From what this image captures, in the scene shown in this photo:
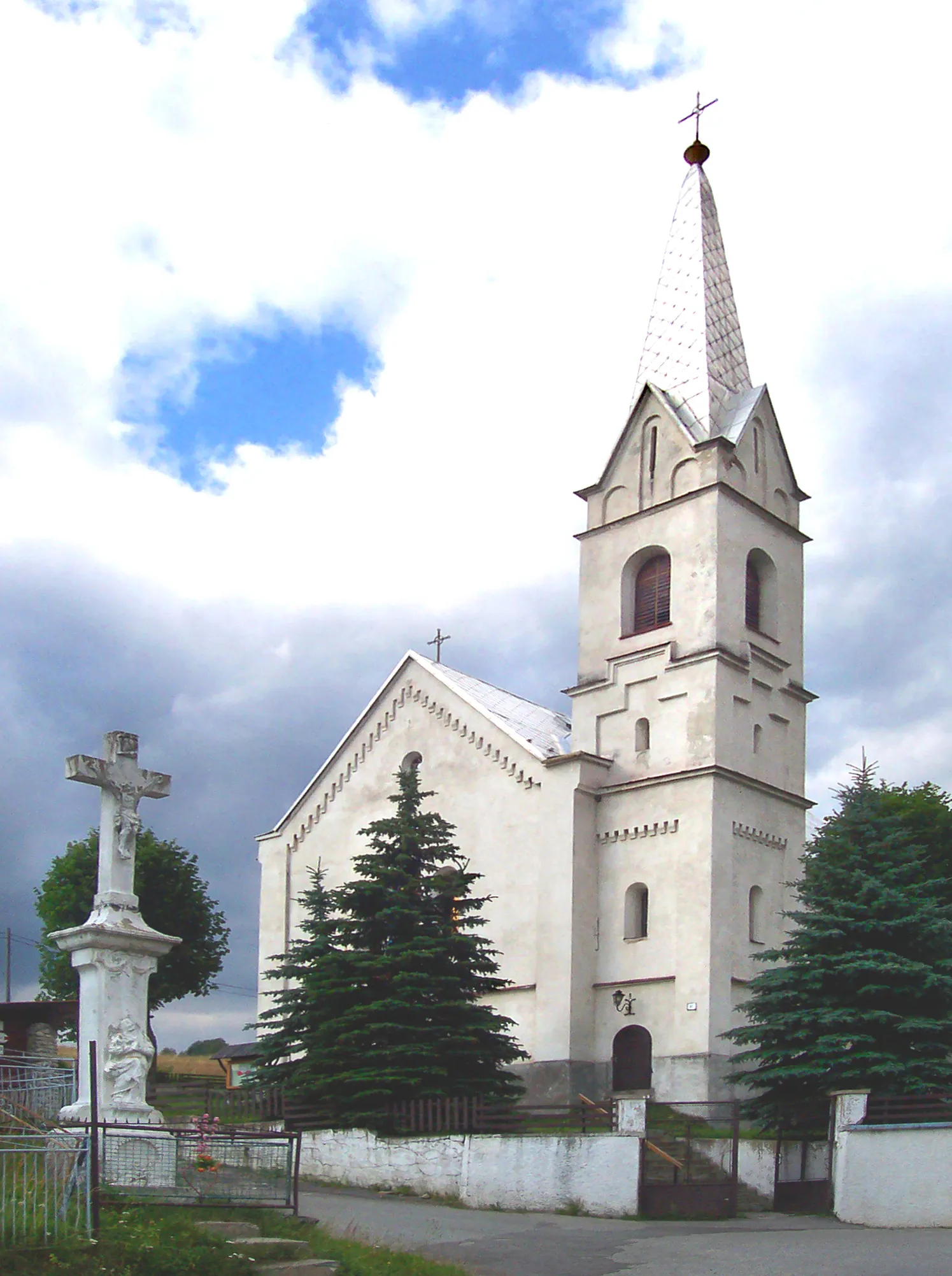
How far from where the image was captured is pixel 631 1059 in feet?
96.8

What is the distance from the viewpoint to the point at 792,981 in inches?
923

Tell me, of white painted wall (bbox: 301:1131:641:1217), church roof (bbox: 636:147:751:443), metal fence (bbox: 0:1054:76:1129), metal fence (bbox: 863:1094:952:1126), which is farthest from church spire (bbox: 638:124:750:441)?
metal fence (bbox: 0:1054:76:1129)

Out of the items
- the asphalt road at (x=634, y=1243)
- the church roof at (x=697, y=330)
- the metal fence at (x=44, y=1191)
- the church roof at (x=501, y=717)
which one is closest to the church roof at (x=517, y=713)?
the church roof at (x=501, y=717)

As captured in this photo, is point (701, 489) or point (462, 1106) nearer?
point (462, 1106)

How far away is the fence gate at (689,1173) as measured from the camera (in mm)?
19844

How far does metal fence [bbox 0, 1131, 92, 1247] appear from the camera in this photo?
1132 cm

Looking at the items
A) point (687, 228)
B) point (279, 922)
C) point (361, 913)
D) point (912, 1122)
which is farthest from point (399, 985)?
point (687, 228)

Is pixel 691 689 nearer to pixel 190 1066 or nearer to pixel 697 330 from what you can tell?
pixel 697 330

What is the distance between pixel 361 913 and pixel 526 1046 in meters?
6.10

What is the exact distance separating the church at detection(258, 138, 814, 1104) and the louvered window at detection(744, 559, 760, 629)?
6cm

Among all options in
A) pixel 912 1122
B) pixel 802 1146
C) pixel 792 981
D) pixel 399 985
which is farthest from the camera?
pixel 399 985

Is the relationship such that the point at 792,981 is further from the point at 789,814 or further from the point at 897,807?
the point at 897,807

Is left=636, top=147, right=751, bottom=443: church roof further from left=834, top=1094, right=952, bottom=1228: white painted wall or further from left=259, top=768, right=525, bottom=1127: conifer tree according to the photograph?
left=834, top=1094, right=952, bottom=1228: white painted wall

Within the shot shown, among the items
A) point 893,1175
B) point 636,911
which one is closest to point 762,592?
point 636,911
